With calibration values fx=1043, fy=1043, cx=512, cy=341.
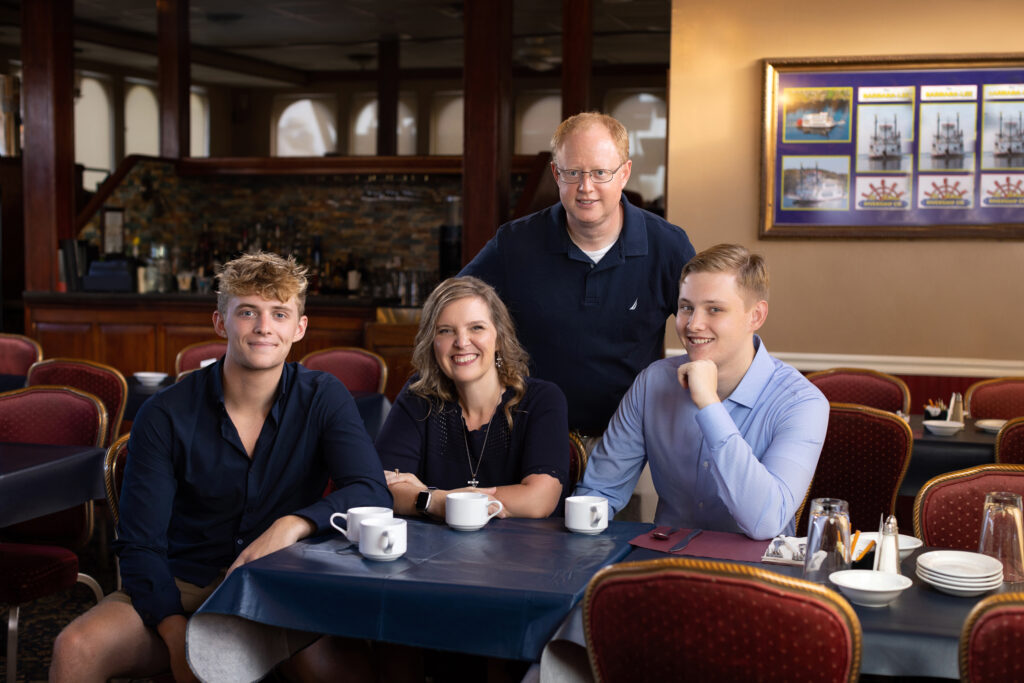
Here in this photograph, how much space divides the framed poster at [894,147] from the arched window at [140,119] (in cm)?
984

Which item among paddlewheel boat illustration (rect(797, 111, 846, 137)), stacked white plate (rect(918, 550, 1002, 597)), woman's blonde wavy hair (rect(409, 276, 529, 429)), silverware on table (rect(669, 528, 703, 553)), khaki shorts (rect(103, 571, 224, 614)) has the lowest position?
khaki shorts (rect(103, 571, 224, 614))

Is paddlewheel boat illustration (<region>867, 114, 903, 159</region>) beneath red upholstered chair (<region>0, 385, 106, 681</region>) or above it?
above

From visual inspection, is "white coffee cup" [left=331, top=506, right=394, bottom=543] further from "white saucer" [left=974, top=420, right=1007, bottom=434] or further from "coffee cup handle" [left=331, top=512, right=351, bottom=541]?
"white saucer" [left=974, top=420, right=1007, bottom=434]

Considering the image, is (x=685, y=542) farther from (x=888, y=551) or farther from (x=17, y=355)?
(x=17, y=355)

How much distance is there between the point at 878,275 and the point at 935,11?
1.29 meters

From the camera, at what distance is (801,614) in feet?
4.75

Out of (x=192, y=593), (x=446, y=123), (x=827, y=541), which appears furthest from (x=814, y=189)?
(x=446, y=123)

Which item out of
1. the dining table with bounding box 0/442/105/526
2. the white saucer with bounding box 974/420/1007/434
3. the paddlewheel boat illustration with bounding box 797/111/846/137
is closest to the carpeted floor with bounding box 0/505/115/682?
the dining table with bounding box 0/442/105/526

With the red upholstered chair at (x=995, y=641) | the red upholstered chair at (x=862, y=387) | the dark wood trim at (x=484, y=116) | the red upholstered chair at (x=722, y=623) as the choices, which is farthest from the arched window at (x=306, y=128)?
the red upholstered chair at (x=995, y=641)

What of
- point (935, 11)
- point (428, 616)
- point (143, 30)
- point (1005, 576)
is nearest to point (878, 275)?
point (935, 11)

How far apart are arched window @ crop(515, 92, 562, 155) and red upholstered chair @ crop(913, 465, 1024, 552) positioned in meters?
11.4

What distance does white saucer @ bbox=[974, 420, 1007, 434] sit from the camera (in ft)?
12.6

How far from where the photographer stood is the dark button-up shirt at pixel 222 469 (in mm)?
2355

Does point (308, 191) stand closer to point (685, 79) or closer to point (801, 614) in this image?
point (685, 79)
